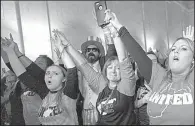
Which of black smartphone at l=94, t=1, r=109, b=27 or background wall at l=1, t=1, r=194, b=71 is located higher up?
background wall at l=1, t=1, r=194, b=71

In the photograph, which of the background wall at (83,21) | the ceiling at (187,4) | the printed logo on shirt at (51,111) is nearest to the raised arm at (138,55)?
the printed logo on shirt at (51,111)

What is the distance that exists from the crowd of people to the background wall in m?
1.27

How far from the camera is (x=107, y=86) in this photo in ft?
5.38

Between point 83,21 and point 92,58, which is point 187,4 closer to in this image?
point 83,21

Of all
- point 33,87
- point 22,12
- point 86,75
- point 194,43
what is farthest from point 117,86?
point 22,12

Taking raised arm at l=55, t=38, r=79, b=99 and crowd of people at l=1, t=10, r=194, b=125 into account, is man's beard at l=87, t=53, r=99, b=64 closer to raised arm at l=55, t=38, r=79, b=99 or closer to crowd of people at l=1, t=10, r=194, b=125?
crowd of people at l=1, t=10, r=194, b=125

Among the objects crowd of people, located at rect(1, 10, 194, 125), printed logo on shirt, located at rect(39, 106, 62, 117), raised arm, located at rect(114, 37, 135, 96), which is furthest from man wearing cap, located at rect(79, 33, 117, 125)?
raised arm, located at rect(114, 37, 135, 96)

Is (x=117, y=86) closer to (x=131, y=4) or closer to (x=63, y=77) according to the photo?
(x=63, y=77)

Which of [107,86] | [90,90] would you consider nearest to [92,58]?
[90,90]

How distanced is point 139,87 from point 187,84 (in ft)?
2.21

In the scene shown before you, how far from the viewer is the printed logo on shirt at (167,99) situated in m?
1.20

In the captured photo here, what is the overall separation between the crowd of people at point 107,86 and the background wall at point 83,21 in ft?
4.18

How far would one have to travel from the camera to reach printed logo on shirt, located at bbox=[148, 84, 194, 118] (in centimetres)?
120

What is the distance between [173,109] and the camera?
1.21 m
